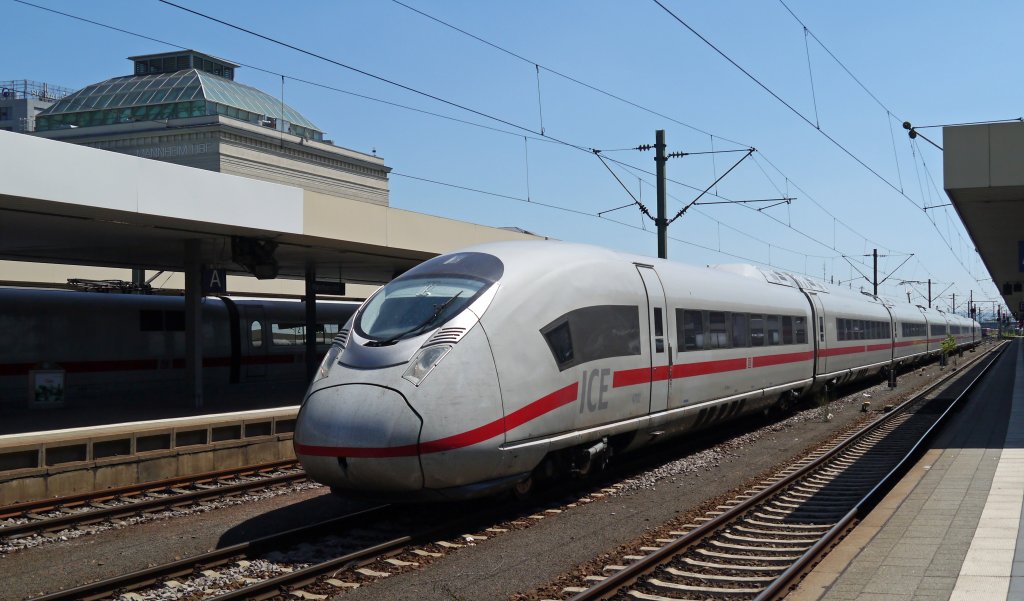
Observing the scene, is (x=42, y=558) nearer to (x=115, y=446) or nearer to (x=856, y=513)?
(x=115, y=446)

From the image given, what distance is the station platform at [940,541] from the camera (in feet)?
21.8

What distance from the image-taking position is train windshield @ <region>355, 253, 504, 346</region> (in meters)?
9.11

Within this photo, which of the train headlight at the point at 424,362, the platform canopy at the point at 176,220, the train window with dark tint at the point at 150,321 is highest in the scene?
the platform canopy at the point at 176,220

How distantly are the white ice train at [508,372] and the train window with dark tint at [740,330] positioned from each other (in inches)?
31.7

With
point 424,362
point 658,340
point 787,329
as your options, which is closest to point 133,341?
point 658,340

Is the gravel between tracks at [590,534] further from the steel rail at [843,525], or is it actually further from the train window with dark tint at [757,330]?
the train window with dark tint at [757,330]

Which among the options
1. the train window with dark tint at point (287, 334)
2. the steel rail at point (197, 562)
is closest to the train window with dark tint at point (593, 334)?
the steel rail at point (197, 562)

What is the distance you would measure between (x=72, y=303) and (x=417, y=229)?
817 cm

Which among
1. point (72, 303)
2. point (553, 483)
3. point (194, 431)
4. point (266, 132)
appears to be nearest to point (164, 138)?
point (266, 132)

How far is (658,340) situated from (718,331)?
2.54 meters

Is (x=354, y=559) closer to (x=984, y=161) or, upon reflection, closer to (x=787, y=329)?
(x=787, y=329)

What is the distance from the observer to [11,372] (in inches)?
778

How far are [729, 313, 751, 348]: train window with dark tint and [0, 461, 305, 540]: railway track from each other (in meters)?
7.18

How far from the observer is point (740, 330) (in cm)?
1543
